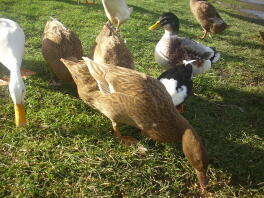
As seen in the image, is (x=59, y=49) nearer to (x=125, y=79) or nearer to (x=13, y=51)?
(x=13, y=51)

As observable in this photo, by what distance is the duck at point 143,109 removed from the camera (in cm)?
295

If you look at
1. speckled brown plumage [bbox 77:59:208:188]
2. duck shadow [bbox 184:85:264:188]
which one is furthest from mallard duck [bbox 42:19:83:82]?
duck shadow [bbox 184:85:264:188]

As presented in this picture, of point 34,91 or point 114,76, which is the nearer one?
point 114,76

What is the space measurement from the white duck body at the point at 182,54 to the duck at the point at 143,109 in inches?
69.4

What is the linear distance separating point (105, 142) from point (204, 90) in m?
2.31

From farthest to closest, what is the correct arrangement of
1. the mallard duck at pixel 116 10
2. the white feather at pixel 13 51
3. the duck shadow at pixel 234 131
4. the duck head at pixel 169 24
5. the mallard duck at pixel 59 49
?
the mallard duck at pixel 116 10 → the duck head at pixel 169 24 → the mallard duck at pixel 59 49 → the white feather at pixel 13 51 → the duck shadow at pixel 234 131

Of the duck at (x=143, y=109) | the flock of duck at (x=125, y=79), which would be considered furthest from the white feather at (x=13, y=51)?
the duck at (x=143, y=109)

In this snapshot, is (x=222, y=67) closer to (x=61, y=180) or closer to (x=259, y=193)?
(x=259, y=193)

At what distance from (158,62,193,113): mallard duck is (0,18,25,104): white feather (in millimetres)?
1967

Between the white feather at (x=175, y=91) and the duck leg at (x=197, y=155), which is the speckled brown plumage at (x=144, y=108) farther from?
the white feather at (x=175, y=91)

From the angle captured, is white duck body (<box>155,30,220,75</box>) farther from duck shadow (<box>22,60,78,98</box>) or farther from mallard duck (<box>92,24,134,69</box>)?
duck shadow (<box>22,60,78,98</box>)

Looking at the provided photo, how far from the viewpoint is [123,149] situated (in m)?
3.43

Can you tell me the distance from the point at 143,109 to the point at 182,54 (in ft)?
7.55

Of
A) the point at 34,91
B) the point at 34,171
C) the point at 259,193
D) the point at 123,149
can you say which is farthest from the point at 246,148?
the point at 34,91
